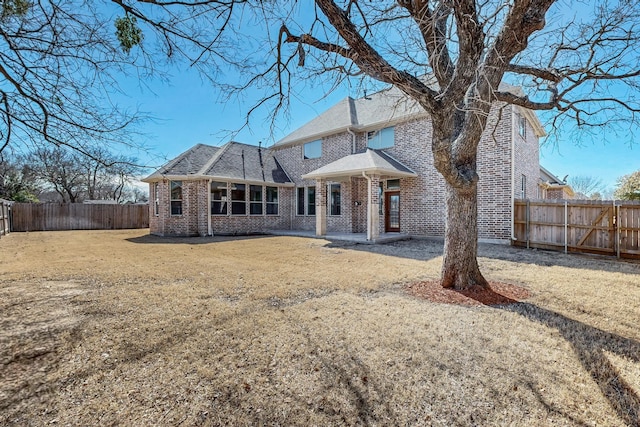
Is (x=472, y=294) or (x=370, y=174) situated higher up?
(x=370, y=174)

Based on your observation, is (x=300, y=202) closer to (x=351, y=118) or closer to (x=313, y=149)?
(x=313, y=149)

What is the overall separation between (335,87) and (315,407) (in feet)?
15.4

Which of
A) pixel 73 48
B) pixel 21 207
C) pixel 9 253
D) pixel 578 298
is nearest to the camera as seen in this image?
pixel 73 48

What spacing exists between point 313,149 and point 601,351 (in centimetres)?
1472

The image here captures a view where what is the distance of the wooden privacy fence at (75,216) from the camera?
18.1m

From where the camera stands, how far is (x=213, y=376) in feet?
7.78

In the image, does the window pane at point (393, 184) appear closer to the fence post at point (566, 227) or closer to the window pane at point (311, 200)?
the window pane at point (311, 200)

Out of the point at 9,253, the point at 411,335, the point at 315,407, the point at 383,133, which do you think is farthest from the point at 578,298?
the point at 9,253

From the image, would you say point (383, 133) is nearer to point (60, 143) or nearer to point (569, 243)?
point (569, 243)

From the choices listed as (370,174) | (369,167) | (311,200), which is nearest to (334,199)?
(311,200)

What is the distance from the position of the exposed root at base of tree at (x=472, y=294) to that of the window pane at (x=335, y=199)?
9.68 m

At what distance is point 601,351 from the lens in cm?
284

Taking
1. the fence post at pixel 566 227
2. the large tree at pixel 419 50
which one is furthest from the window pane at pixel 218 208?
the fence post at pixel 566 227

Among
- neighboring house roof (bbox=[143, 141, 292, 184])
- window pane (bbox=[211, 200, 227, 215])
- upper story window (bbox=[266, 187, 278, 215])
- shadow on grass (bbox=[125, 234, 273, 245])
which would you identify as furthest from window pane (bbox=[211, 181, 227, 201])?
upper story window (bbox=[266, 187, 278, 215])
